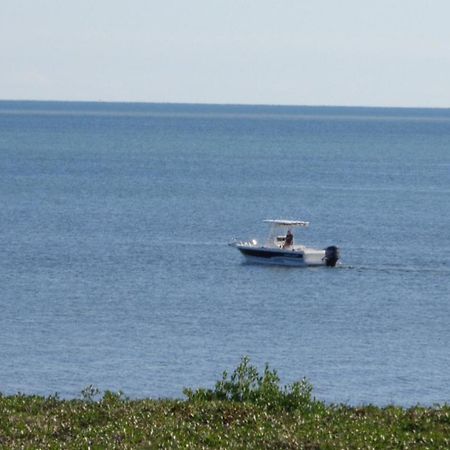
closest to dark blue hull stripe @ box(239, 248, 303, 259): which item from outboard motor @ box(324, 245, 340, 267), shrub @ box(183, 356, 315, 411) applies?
outboard motor @ box(324, 245, 340, 267)

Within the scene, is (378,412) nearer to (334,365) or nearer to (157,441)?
(157,441)

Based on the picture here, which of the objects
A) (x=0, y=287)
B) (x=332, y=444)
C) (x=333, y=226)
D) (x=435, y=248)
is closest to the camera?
(x=332, y=444)

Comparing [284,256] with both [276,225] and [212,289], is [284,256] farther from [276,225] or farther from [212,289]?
[212,289]

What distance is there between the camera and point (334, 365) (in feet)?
139

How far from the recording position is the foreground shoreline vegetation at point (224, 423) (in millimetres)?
19047

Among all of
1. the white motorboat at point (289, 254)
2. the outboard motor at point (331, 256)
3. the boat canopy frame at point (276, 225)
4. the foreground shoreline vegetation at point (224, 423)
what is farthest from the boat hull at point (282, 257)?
the foreground shoreline vegetation at point (224, 423)

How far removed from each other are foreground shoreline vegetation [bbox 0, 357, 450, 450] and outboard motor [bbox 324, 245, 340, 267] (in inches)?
1876

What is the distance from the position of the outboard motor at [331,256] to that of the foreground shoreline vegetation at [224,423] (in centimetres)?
4765

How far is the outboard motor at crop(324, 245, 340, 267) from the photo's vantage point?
231 ft

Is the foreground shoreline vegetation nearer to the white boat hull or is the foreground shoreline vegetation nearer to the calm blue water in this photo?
the calm blue water

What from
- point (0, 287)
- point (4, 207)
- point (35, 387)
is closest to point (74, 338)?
point (35, 387)

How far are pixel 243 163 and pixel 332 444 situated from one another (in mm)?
143809

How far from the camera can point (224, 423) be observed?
20.4 meters

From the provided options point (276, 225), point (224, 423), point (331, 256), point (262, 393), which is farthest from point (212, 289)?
point (224, 423)
